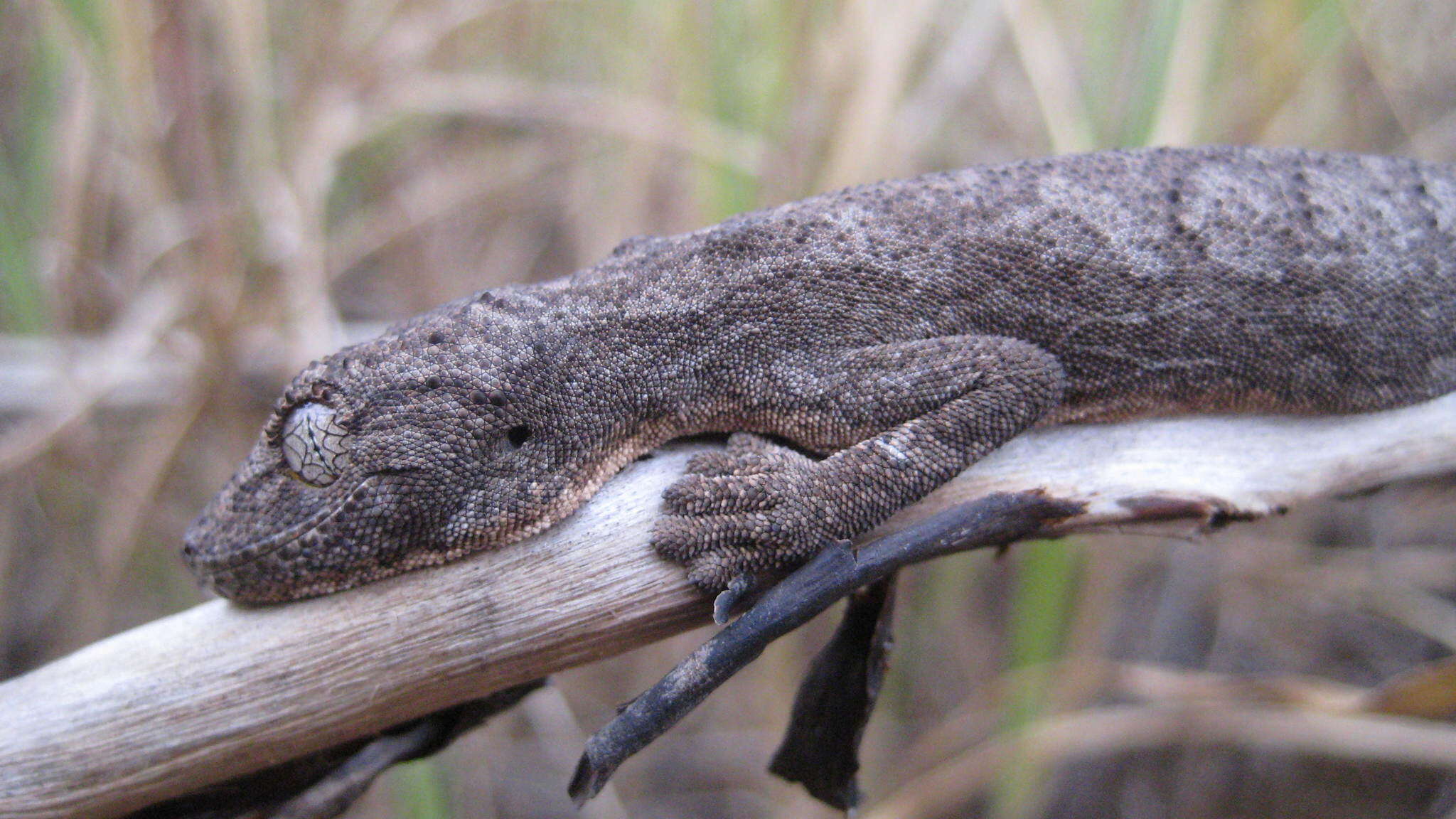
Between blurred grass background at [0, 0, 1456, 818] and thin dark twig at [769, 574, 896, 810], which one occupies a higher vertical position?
blurred grass background at [0, 0, 1456, 818]

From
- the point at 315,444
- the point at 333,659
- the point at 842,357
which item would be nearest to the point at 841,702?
the point at 842,357

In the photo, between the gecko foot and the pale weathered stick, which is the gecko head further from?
the gecko foot

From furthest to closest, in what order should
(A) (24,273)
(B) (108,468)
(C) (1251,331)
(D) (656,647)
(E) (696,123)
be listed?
(D) (656,647) → (B) (108,468) → (E) (696,123) → (A) (24,273) → (C) (1251,331)

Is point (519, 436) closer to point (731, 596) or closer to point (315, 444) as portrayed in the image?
point (315, 444)

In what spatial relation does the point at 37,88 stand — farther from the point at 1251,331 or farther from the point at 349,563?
the point at 1251,331

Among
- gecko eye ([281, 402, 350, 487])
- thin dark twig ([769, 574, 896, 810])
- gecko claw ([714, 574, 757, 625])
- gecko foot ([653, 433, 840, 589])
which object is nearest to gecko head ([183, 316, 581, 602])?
gecko eye ([281, 402, 350, 487])

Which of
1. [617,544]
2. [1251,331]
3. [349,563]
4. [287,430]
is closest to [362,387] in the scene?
[287,430]
